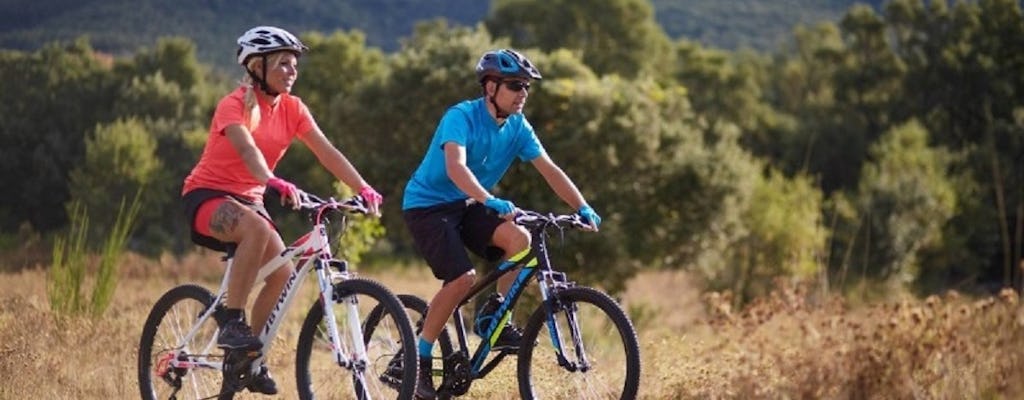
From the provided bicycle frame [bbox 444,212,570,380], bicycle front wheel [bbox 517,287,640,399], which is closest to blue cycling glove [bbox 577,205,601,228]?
bicycle frame [bbox 444,212,570,380]

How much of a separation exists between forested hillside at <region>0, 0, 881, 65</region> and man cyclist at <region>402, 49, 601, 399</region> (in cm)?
3377

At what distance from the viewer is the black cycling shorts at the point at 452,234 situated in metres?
6.39


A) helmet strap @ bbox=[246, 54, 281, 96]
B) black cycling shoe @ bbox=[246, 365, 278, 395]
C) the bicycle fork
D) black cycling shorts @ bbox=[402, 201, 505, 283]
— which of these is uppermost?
helmet strap @ bbox=[246, 54, 281, 96]

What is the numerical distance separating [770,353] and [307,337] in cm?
218

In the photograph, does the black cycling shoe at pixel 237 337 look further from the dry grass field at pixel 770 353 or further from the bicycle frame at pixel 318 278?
the dry grass field at pixel 770 353

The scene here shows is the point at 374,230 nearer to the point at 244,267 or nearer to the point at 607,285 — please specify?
the point at 244,267

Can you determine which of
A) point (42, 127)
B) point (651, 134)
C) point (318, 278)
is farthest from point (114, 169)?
point (318, 278)

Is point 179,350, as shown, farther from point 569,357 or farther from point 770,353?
point 770,353

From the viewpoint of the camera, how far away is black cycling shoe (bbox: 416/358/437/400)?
6.56 meters

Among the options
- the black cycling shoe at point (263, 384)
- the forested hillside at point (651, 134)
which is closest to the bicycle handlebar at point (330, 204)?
the black cycling shoe at point (263, 384)

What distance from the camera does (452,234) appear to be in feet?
21.0

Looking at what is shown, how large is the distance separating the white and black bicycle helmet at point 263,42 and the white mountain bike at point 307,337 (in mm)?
674

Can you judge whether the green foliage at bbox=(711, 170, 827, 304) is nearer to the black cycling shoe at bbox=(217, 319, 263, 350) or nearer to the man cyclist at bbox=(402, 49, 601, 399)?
the man cyclist at bbox=(402, 49, 601, 399)

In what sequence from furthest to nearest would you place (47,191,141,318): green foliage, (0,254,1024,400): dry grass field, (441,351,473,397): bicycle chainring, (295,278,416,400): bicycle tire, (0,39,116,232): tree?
(0,39,116,232): tree < (47,191,141,318): green foliage < (441,351,473,397): bicycle chainring < (295,278,416,400): bicycle tire < (0,254,1024,400): dry grass field
